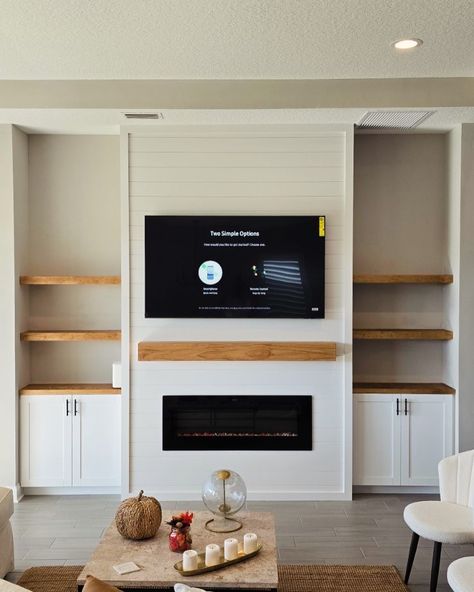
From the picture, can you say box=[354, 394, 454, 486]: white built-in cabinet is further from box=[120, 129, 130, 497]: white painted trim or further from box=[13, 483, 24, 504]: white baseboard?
box=[13, 483, 24, 504]: white baseboard

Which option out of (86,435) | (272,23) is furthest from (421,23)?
(86,435)

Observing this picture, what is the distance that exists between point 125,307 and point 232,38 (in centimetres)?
206

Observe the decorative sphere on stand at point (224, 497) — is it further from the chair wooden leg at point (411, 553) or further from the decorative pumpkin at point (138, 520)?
the chair wooden leg at point (411, 553)

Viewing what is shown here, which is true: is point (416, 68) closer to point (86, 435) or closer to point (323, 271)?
point (323, 271)

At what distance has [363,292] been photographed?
5195 millimetres

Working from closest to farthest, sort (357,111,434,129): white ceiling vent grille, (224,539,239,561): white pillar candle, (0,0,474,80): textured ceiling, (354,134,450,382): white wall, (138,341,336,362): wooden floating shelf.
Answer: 1. (224,539,239,561): white pillar candle
2. (0,0,474,80): textured ceiling
3. (357,111,434,129): white ceiling vent grille
4. (138,341,336,362): wooden floating shelf
5. (354,134,450,382): white wall

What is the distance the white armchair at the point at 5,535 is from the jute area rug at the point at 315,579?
4.2 inches

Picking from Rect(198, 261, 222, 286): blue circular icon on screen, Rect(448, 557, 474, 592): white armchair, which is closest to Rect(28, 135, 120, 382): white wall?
Rect(198, 261, 222, 286): blue circular icon on screen

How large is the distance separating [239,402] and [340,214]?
150cm

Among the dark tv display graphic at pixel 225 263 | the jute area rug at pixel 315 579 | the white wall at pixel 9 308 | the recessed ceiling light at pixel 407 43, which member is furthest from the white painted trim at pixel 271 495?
the recessed ceiling light at pixel 407 43

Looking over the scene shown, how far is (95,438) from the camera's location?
4.90 meters

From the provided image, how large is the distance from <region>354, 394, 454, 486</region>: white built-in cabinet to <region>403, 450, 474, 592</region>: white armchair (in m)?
1.18

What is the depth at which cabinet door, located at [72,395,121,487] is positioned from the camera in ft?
16.0

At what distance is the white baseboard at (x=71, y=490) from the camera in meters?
4.92
